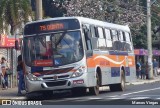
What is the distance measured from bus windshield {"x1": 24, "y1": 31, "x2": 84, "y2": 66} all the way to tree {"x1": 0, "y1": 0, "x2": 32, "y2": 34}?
46.6ft

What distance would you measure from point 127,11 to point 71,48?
106 feet

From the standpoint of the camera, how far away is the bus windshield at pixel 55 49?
2331cm

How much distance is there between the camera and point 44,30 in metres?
23.8

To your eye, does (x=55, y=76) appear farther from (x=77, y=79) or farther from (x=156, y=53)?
(x=156, y=53)

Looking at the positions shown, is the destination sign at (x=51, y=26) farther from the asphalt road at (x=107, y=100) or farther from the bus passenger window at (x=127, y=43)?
Result: the bus passenger window at (x=127, y=43)

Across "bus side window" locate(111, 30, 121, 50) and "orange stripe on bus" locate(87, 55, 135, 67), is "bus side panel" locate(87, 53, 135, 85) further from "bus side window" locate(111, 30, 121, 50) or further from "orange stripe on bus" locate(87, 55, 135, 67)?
"bus side window" locate(111, 30, 121, 50)

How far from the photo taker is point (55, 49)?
76.7 ft

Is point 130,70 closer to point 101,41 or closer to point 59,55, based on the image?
point 101,41

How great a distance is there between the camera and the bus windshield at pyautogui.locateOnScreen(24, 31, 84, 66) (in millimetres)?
23312

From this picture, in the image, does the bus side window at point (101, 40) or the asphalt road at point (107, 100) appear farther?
the bus side window at point (101, 40)

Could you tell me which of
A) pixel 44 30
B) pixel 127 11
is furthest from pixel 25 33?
pixel 127 11

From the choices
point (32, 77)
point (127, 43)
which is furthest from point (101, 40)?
point (127, 43)

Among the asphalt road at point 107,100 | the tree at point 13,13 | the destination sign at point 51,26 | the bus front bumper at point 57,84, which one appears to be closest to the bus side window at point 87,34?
A: the destination sign at point 51,26

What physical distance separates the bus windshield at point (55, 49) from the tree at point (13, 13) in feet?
46.6
